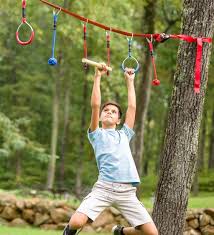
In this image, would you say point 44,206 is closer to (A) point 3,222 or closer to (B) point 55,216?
(B) point 55,216

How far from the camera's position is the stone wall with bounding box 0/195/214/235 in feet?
33.1

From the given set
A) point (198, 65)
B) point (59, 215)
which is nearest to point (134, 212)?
point (198, 65)

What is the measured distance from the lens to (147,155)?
31.1 m

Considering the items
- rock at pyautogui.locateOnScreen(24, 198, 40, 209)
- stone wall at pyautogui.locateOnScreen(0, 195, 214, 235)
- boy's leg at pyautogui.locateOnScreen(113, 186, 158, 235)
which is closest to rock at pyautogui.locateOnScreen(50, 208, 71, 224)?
stone wall at pyautogui.locateOnScreen(0, 195, 214, 235)

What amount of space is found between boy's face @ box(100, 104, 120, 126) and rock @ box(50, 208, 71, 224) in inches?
236

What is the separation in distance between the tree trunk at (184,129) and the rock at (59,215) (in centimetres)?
558

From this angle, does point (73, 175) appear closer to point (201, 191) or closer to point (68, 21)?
point (201, 191)

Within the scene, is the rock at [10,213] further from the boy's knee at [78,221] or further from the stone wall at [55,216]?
the boy's knee at [78,221]

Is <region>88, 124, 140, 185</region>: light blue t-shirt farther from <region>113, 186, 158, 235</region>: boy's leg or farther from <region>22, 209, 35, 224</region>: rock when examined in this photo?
<region>22, 209, 35, 224</region>: rock

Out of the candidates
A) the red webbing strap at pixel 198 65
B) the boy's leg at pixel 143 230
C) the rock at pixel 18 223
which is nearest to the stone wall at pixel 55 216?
the rock at pixel 18 223

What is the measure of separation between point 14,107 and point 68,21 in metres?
9.27

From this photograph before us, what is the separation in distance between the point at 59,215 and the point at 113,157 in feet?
20.6

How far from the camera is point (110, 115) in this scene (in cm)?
525

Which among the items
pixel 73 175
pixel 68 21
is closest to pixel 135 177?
pixel 68 21
